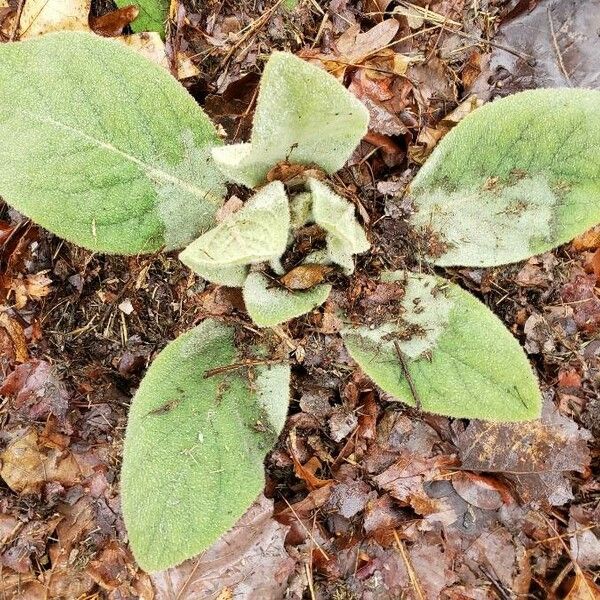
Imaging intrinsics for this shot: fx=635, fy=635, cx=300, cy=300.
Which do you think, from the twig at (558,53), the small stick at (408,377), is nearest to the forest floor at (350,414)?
the twig at (558,53)

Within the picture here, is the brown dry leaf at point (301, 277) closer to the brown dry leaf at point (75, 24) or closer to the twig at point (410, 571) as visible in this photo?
the brown dry leaf at point (75, 24)

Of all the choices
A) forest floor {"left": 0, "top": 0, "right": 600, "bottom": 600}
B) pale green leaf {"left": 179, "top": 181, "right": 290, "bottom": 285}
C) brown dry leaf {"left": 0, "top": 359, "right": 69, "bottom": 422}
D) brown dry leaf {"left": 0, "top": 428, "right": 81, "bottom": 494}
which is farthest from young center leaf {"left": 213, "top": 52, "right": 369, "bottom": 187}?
brown dry leaf {"left": 0, "top": 428, "right": 81, "bottom": 494}

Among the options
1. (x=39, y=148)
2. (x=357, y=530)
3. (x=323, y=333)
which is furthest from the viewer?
(x=357, y=530)

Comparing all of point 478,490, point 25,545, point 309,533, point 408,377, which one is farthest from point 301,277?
point 25,545

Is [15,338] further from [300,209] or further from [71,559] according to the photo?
[300,209]

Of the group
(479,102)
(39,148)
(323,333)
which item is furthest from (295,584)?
(479,102)

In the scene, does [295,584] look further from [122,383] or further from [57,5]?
[57,5]

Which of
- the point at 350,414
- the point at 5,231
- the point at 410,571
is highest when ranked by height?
the point at 5,231
